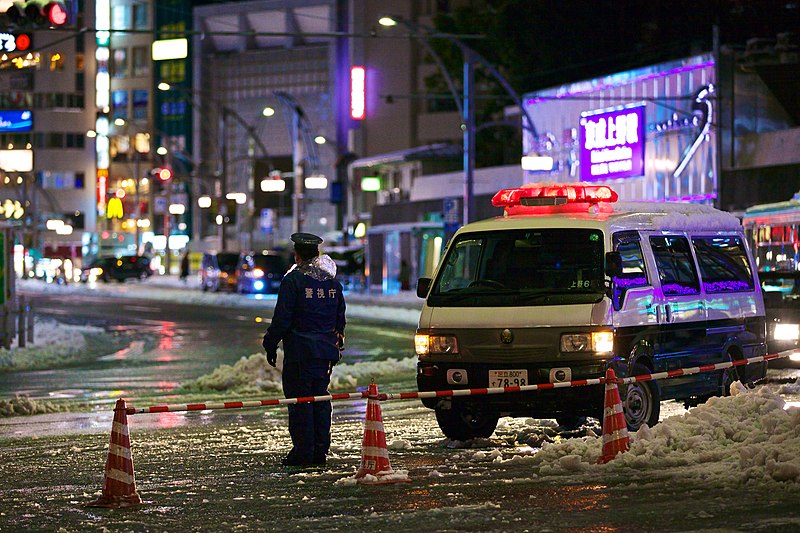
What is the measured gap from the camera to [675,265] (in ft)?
47.2

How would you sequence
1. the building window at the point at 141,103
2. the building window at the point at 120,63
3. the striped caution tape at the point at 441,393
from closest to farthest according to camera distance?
the striped caution tape at the point at 441,393 < the building window at the point at 141,103 < the building window at the point at 120,63

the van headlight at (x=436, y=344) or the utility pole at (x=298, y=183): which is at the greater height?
the utility pole at (x=298, y=183)

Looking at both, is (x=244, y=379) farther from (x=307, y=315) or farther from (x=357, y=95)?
(x=357, y=95)

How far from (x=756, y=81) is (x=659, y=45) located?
21.7m

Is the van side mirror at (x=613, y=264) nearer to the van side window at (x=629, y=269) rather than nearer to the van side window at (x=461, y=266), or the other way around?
the van side window at (x=629, y=269)

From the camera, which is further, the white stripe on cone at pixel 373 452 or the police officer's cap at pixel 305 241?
the police officer's cap at pixel 305 241

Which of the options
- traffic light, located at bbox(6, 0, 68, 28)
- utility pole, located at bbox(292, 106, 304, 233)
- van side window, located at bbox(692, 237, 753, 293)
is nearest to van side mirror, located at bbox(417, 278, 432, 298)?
van side window, located at bbox(692, 237, 753, 293)

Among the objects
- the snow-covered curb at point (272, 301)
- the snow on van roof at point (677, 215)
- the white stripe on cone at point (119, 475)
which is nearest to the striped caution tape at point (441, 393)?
the white stripe on cone at point (119, 475)

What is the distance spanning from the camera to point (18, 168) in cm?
7088

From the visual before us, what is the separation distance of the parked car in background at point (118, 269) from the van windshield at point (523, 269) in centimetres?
7578

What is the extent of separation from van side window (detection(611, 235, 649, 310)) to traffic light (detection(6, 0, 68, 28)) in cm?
1294

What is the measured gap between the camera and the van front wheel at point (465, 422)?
13562 mm

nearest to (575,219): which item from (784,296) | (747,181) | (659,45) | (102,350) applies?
(784,296)

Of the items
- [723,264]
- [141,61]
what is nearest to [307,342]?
[723,264]
